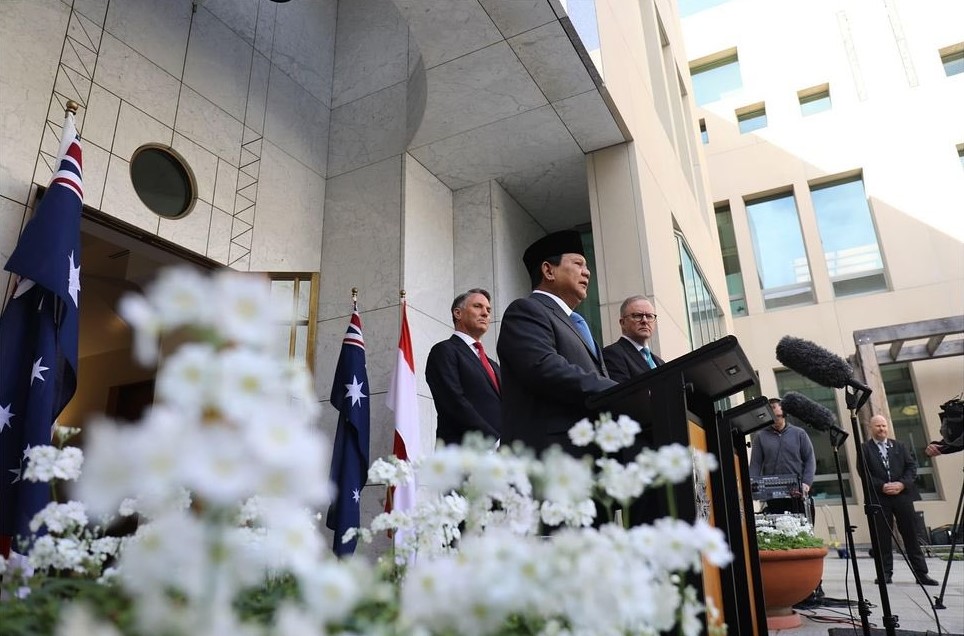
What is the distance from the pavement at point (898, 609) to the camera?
3.41m

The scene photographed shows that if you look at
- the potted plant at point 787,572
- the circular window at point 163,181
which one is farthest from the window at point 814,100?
the circular window at point 163,181

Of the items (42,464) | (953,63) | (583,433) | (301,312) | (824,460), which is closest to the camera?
(583,433)

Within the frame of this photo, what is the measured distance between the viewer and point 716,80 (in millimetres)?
13883

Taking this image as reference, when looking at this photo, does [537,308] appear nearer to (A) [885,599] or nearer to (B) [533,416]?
(B) [533,416]

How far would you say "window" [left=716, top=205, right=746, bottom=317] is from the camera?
1224cm

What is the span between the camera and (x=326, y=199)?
→ 536 centimetres

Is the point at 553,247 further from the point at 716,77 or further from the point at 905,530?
the point at 716,77

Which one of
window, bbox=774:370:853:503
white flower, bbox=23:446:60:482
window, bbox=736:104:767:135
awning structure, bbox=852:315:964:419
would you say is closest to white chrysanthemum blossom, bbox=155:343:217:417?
white flower, bbox=23:446:60:482

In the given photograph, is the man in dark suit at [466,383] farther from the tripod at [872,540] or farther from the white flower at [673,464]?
the white flower at [673,464]

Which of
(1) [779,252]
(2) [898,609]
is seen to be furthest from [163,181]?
(1) [779,252]

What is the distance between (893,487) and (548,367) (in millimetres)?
5456

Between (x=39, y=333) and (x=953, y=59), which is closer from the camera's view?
(x=39, y=333)

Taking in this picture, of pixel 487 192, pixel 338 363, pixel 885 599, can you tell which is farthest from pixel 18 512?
pixel 487 192

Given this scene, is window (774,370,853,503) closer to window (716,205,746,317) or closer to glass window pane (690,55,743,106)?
window (716,205,746,317)
